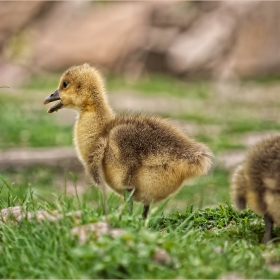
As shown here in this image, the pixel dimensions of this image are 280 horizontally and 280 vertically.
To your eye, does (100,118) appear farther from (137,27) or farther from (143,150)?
(137,27)

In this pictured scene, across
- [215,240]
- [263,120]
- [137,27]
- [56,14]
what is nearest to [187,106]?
[263,120]

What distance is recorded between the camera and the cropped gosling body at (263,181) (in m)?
4.46

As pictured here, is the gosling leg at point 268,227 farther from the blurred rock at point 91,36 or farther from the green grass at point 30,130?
the blurred rock at point 91,36

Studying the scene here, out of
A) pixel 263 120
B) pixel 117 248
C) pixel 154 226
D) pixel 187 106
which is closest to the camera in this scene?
pixel 117 248

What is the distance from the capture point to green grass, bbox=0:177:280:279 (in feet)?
12.8

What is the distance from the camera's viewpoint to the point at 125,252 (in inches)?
155

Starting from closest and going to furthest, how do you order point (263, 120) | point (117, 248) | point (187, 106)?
point (117, 248), point (263, 120), point (187, 106)

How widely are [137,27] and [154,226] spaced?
16.9 meters

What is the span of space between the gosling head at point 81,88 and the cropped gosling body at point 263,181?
1465mm

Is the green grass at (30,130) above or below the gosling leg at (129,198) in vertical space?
below

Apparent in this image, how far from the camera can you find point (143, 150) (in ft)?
17.0

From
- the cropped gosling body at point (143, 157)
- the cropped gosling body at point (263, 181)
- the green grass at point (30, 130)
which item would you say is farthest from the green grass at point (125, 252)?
the green grass at point (30, 130)

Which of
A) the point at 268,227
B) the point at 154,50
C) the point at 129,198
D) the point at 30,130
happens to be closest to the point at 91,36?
the point at 154,50

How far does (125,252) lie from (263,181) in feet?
3.53
